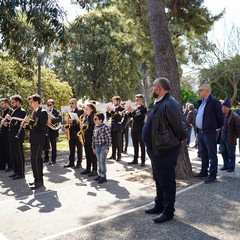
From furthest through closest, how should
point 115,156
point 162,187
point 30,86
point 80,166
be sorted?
point 30,86
point 115,156
point 80,166
point 162,187

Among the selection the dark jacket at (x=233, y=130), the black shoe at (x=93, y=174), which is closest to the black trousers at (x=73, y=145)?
the black shoe at (x=93, y=174)

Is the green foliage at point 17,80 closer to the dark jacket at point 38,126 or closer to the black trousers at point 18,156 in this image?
the black trousers at point 18,156

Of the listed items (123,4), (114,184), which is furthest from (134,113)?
(123,4)

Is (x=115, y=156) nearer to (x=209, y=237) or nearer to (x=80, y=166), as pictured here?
(x=80, y=166)

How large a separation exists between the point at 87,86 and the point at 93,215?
24.4 m

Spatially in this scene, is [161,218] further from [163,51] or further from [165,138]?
[163,51]

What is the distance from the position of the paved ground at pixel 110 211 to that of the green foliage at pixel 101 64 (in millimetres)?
21189

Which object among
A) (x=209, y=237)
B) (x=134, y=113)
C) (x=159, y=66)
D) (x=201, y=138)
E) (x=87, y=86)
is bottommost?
(x=209, y=237)

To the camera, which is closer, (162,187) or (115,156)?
(162,187)

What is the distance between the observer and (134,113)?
9250 millimetres

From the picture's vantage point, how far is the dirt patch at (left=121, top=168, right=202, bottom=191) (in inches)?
266

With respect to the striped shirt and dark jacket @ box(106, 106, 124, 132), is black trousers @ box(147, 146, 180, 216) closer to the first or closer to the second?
the striped shirt

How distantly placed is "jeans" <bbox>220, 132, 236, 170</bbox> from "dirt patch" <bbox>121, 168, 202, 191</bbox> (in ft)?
2.73

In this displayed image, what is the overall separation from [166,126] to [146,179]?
3.06m
